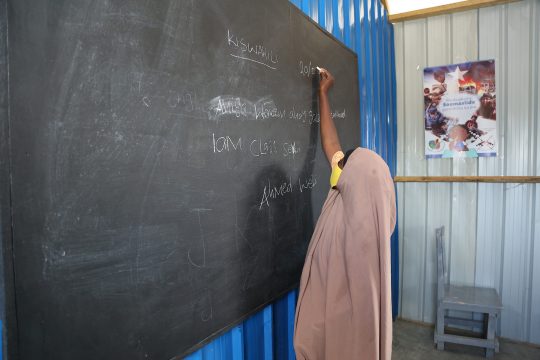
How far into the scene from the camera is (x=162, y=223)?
93 cm

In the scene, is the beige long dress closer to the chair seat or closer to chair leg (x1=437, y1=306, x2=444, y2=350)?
the chair seat

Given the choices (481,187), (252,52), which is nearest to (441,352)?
(481,187)

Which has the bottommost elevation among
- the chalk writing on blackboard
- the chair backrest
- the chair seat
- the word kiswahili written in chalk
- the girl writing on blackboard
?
the chair seat

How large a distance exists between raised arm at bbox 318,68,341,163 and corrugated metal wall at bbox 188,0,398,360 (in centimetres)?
35

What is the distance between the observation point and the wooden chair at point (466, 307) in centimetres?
276

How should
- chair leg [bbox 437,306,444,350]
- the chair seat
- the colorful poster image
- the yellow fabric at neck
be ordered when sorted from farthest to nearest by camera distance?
1. the colorful poster image
2. chair leg [bbox 437,306,444,350]
3. the chair seat
4. the yellow fabric at neck

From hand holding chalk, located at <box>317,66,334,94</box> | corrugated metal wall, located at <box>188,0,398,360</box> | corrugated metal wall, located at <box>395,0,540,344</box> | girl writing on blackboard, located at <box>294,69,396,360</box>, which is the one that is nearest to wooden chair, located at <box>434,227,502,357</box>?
corrugated metal wall, located at <box>395,0,540,344</box>

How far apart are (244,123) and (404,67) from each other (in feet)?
8.98

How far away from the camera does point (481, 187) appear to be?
316cm

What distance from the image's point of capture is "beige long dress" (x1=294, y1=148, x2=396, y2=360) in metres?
1.07

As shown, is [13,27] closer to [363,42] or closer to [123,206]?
[123,206]

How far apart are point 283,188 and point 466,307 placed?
2.24 metres

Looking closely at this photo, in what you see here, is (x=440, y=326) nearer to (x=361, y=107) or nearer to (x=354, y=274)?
(x=361, y=107)

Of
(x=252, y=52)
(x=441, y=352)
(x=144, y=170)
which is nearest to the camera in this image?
(x=144, y=170)
